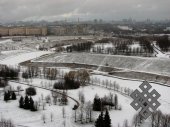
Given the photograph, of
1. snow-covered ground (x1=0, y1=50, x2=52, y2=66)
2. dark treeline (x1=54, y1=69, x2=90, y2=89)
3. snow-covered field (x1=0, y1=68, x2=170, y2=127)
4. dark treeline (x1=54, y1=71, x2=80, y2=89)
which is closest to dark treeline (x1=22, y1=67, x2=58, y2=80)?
dark treeline (x1=54, y1=69, x2=90, y2=89)

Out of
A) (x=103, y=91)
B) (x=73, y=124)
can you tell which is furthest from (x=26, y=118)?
(x=103, y=91)

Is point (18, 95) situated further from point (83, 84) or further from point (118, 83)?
point (118, 83)

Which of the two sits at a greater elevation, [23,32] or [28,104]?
[23,32]

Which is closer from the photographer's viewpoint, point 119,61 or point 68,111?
point 68,111

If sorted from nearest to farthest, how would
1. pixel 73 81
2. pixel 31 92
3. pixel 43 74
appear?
1. pixel 31 92
2. pixel 73 81
3. pixel 43 74

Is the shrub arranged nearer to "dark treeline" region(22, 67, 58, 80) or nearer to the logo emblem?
"dark treeline" region(22, 67, 58, 80)

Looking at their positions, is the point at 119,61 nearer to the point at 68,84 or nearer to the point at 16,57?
the point at 68,84

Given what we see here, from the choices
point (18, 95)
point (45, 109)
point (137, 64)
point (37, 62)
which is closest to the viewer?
point (45, 109)

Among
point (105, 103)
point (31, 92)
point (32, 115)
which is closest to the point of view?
point (32, 115)

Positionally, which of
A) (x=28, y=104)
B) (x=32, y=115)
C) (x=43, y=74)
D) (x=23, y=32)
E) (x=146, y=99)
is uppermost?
(x=146, y=99)

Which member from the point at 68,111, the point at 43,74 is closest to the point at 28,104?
the point at 68,111

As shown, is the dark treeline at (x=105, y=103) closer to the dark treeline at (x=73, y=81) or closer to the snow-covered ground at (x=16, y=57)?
the dark treeline at (x=73, y=81)
